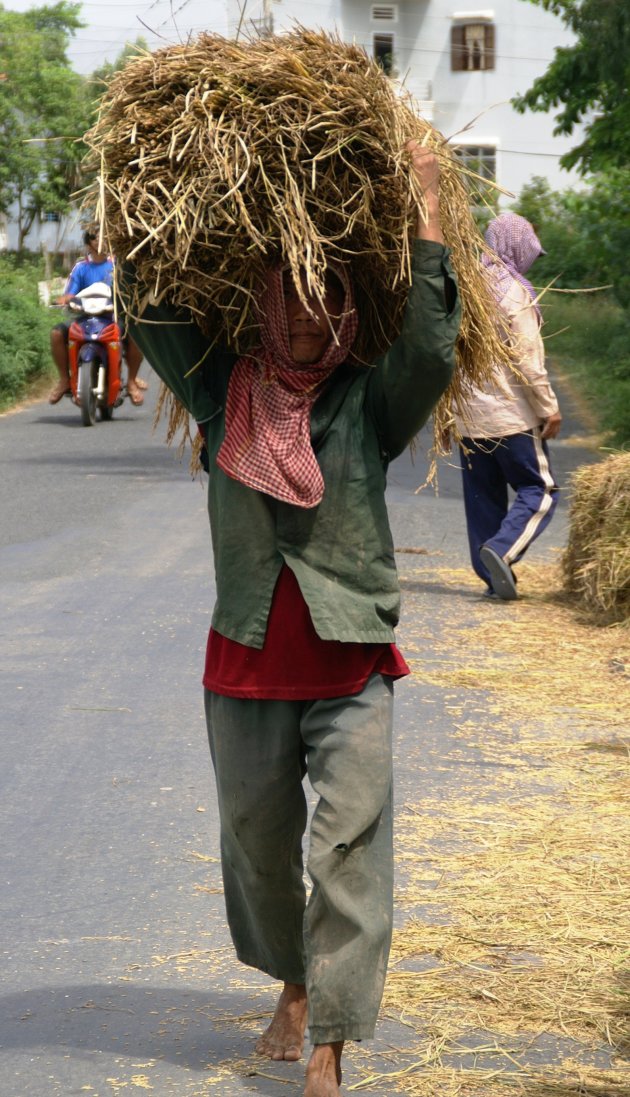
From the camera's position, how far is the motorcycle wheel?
57.1 ft

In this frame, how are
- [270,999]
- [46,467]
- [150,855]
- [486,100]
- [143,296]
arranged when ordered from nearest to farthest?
1. [143,296]
2. [270,999]
3. [150,855]
4. [46,467]
5. [486,100]

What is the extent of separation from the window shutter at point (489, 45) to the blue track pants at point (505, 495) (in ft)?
174

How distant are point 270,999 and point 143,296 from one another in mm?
1820

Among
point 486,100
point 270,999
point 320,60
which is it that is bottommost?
point 270,999

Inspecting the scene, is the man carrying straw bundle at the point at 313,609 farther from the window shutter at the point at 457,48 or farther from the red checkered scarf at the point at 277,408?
the window shutter at the point at 457,48

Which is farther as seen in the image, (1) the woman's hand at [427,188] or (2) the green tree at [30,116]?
(2) the green tree at [30,116]

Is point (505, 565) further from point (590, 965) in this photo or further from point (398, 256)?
point (398, 256)

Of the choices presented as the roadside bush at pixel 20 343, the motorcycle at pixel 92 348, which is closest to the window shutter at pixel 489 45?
the roadside bush at pixel 20 343

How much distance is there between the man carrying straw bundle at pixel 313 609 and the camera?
3.43m

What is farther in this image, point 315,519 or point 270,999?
point 270,999

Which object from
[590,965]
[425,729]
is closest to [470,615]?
[425,729]

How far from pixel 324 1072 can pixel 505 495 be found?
650cm

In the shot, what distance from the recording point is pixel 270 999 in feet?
13.3

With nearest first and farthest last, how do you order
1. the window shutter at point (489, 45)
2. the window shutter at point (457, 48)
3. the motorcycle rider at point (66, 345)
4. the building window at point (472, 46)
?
1. the motorcycle rider at point (66, 345)
2. the window shutter at point (489, 45)
3. the building window at point (472, 46)
4. the window shutter at point (457, 48)
